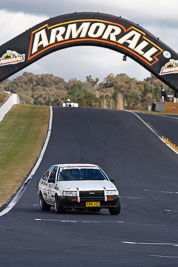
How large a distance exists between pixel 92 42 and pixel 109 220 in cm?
1925

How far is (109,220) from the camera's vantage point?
17719 mm

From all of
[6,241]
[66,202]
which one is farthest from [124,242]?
[66,202]

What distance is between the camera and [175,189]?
28969 millimetres

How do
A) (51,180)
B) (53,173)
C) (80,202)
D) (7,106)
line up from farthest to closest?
(7,106) < (53,173) < (51,180) < (80,202)

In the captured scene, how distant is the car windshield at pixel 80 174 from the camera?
20250mm

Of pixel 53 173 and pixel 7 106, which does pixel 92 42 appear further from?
pixel 7 106

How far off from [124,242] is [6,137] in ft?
133

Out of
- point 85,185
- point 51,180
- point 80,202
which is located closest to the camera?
point 80,202

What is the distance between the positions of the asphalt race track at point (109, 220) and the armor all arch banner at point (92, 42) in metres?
5.35

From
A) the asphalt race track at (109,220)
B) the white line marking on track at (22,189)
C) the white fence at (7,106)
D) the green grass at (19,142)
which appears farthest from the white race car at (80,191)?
the white fence at (7,106)

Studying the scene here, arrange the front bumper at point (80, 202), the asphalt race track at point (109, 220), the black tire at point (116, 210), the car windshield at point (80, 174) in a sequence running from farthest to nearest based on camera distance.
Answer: the car windshield at point (80, 174)
the black tire at point (116, 210)
the front bumper at point (80, 202)
the asphalt race track at point (109, 220)

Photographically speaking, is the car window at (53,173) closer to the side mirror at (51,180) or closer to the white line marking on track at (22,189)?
the side mirror at (51,180)

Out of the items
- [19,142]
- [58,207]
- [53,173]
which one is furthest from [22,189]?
[19,142]

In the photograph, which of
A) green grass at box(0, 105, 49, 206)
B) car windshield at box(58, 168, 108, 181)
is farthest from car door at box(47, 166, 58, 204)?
green grass at box(0, 105, 49, 206)
